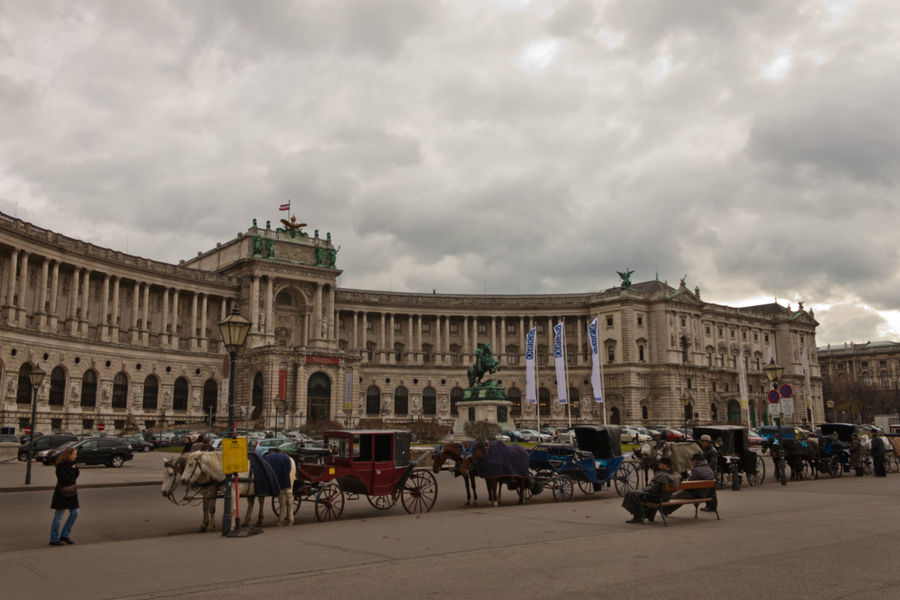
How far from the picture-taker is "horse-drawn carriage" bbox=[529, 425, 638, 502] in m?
23.8

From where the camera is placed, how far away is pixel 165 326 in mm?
84250

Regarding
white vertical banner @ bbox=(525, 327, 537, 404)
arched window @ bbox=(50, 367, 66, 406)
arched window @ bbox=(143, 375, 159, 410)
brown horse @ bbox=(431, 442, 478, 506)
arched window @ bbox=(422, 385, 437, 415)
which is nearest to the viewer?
brown horse @ bbox=(431, 442, 478, 506)

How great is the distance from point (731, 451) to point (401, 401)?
7867cm

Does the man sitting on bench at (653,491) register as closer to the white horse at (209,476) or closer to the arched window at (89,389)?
the white horse at (209,476)

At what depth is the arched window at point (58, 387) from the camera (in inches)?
2749

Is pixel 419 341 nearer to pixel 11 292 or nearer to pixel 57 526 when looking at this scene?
pixel 11 292

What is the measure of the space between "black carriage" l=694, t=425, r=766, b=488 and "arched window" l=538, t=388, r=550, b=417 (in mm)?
78656

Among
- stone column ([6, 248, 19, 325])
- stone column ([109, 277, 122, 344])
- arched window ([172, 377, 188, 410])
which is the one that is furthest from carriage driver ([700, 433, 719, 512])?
arched window ([172, 377, 188, 410])

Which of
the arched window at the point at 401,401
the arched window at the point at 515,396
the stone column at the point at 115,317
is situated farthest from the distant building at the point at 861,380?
the stone column at the point at 115,317

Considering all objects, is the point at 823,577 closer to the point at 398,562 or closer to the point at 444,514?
the point at 398,562

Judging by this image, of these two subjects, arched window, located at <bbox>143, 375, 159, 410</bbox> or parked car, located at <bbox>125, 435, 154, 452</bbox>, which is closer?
parked car, located at <bbox>125, 435, 154, 452</bbox>

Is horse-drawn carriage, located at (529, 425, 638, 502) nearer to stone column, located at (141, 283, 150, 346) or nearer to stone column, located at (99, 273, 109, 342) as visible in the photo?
stone column, located at (99, 273, 109, 342)

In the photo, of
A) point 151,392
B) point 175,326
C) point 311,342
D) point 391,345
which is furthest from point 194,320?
point 391,345

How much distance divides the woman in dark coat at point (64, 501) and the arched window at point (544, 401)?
307 feet
